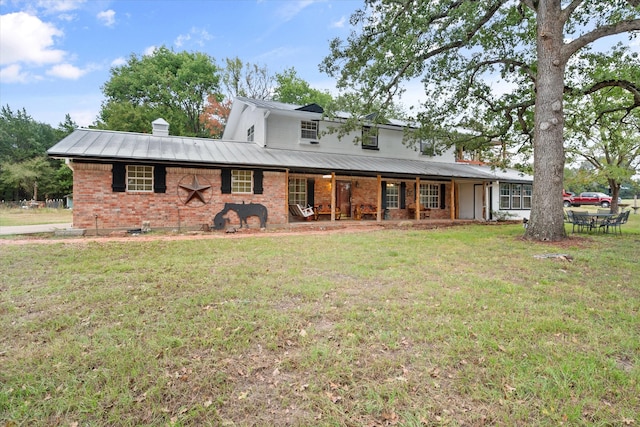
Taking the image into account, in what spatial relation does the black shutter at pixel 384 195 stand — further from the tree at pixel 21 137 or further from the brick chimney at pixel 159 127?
the tree at pixel 21 137

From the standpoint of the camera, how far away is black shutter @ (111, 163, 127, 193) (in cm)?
1072

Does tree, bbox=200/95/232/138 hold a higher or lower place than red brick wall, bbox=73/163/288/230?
higher

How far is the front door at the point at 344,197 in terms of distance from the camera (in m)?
17.9

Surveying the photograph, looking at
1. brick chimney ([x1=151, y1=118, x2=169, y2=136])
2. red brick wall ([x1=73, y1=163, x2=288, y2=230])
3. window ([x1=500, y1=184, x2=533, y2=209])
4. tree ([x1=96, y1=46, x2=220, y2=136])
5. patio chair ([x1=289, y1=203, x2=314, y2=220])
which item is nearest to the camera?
red brick wall ([x1=73, y1=163, x2=288, y2=230])

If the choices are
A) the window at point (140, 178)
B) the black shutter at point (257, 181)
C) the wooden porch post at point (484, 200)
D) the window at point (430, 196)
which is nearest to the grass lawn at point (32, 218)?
the window at point (140, 178)

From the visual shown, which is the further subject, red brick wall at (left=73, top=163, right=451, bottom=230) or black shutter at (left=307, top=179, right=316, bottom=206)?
black shutter at (left=307, top=179, right=316, bottom=206)

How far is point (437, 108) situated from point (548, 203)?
6.62m

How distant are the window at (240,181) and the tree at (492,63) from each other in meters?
5.25

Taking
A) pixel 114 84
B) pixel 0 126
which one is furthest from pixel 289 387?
pixel 0 126

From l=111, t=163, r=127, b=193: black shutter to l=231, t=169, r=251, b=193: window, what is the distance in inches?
146

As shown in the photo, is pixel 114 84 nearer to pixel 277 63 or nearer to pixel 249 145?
pixel 277 63

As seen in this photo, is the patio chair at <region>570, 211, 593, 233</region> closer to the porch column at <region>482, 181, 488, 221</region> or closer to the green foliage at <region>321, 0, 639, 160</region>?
the green foliage at <region>321, 0, 639, 160</region>

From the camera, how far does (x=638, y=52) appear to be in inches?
423

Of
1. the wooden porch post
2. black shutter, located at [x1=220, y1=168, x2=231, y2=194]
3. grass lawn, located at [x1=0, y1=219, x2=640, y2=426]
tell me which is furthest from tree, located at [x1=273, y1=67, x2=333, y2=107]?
grass lawn, located at [x1=0, y1=219, x2=640, y2=426]
